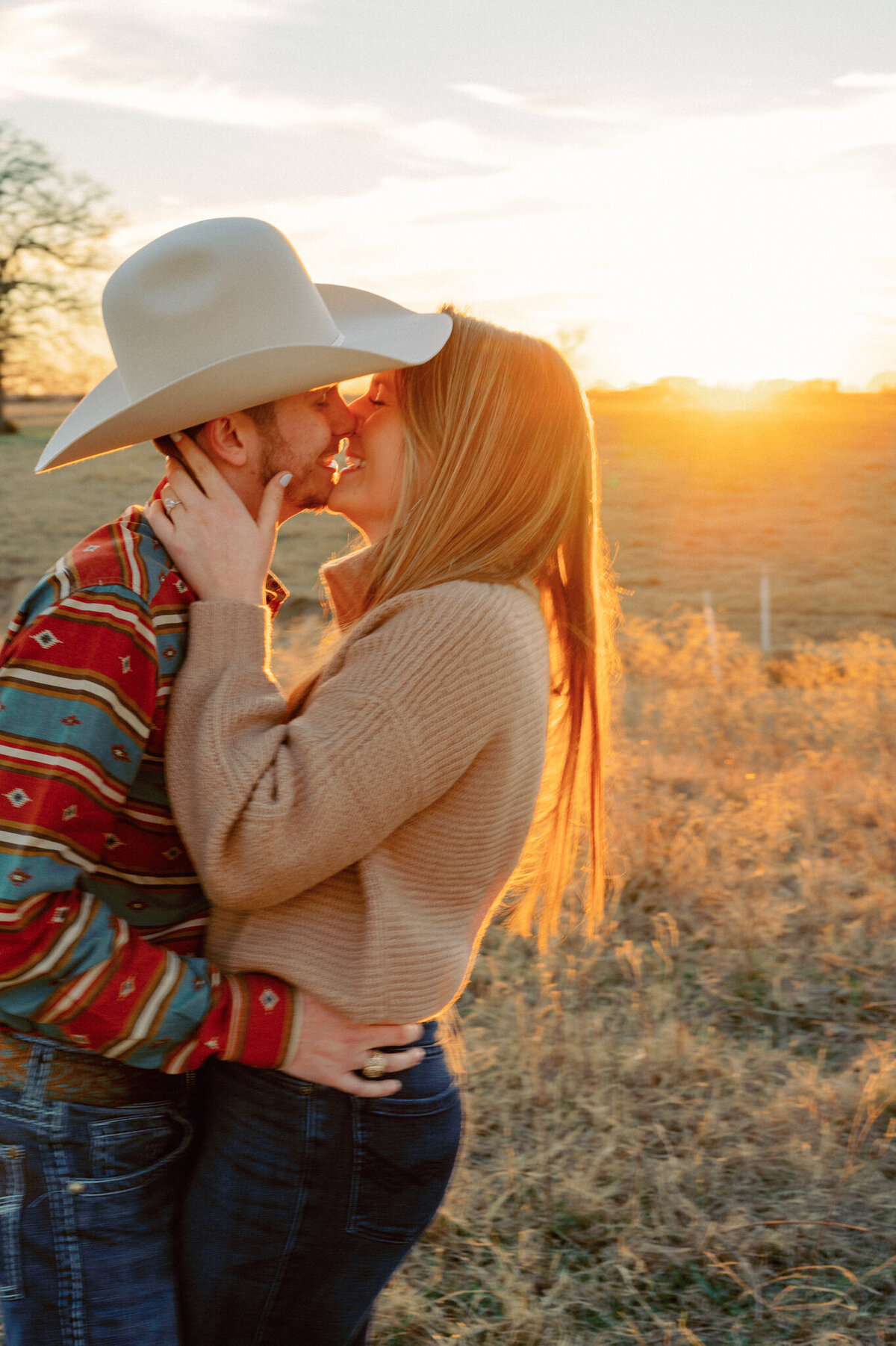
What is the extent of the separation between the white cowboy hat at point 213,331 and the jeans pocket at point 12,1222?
871 millimetres

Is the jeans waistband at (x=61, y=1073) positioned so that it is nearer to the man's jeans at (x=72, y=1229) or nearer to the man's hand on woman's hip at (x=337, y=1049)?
the man's jeans at (x=72, y=1229)

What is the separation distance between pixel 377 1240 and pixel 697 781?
16.3ft

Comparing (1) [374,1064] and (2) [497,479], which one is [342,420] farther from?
(1) [374,1064]

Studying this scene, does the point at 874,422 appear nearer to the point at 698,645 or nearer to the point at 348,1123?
the point at 698,645

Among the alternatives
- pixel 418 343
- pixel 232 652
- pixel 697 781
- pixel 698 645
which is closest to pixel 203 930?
pixel 232 652

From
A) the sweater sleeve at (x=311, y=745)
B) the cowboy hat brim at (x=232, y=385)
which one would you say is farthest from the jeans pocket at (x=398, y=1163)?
the cowboy hat brim at (x=232, y=385)

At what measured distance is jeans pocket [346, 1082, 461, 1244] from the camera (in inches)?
58.0

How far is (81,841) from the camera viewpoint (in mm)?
1299

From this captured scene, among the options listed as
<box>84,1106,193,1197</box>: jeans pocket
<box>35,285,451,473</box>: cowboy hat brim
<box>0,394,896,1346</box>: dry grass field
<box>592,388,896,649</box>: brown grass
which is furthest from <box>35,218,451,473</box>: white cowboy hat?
<box>592,388,896,649</box>: brown grass

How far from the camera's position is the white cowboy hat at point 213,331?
1.45 m

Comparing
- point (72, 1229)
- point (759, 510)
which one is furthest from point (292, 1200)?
point (759, 510)

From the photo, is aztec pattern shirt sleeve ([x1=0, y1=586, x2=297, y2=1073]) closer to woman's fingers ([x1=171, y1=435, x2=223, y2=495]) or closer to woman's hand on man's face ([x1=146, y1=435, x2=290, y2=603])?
woman's hand on man's face ([x1=146, y1=435, x2=290, y2=603])

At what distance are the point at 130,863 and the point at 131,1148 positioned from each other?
360 millimetres

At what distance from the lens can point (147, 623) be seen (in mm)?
1344
